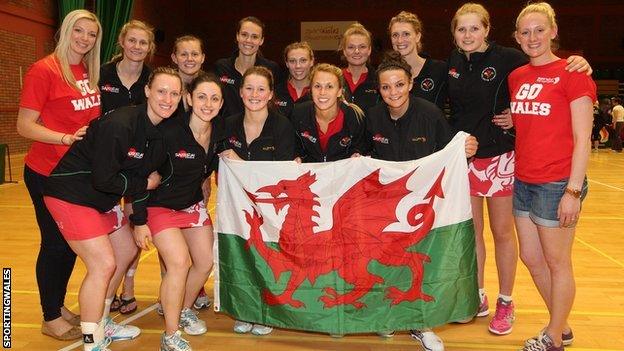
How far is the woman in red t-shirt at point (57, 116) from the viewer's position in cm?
336

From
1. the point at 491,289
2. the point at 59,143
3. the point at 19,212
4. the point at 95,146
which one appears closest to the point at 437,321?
the point at 491,289

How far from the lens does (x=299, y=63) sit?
4.38 meters

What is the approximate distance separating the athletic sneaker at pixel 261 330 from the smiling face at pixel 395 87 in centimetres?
172

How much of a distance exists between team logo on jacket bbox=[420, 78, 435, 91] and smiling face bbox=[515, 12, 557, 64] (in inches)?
33.3

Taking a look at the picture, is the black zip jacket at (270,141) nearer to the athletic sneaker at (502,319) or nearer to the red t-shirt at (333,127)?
the red t-shirt at (333,127)

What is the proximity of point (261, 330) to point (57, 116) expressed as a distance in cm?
192

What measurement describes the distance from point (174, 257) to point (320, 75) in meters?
1.48

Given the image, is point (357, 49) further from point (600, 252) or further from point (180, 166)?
point (600, 252)

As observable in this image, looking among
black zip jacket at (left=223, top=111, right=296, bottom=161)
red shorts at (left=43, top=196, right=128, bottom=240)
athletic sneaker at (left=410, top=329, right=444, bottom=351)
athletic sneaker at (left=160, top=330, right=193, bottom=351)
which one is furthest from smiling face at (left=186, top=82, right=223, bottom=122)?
athletic sneaker at (left=410, top=329, right=444, bottom=351)

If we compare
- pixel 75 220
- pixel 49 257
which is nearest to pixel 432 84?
pixel 75 220

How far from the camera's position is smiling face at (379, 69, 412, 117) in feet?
11.3

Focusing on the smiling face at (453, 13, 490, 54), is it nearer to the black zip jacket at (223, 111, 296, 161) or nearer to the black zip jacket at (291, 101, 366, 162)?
the black zip jacket at (291, 101, 366, 162)

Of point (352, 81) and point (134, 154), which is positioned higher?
point (352, 81)

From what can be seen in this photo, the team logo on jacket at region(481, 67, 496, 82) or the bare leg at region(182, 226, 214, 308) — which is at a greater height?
the team logo on jacket at region(481, 67, 496, 82)
